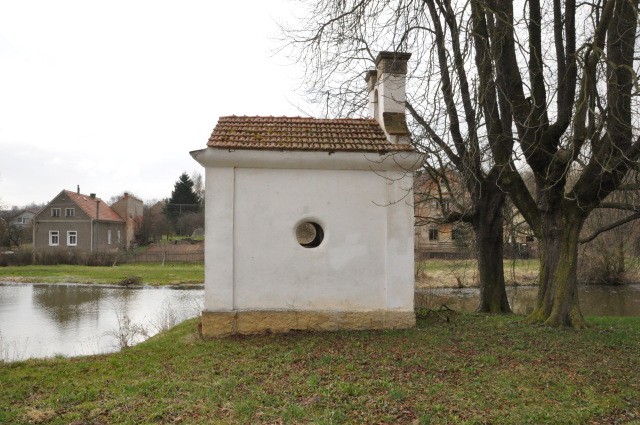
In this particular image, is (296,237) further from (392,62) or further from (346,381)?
(392,62)

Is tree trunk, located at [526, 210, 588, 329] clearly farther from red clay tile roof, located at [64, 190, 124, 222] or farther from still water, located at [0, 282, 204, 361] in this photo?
red clay tile roof, located at [64, 190, 124, 222]

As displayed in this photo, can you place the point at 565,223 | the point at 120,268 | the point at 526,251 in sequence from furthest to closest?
the point at 120,268, the point at 526,251, the point at 565,223

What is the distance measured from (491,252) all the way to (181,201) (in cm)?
4384

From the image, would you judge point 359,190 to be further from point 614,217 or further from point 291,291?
point 614,217

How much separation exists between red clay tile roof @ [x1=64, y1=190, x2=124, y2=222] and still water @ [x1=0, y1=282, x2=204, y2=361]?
639 inches

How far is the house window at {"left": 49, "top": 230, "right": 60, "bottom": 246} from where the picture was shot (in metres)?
42.2

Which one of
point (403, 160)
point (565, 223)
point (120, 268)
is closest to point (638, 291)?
point (565, 223)

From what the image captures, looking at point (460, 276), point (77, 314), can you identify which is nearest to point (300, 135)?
point (77, 314)

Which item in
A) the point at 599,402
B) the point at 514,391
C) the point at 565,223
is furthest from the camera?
the point at 565,223

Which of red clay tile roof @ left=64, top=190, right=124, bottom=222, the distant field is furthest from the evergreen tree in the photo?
the distant field

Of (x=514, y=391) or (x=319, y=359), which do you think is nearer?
(x=514, y=391)

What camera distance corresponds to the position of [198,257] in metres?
35.5

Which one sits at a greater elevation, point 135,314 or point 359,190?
point 359,190

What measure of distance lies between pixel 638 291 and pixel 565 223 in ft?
56.0
